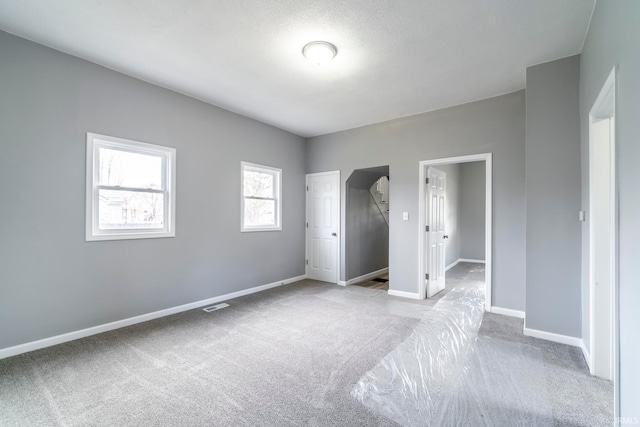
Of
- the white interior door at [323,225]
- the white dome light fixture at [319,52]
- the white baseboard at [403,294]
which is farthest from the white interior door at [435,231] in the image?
the white dome light fixture at [319,52]

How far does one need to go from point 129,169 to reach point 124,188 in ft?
0.81

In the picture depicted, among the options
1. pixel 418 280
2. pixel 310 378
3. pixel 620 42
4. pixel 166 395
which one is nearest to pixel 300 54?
pixel 620 42

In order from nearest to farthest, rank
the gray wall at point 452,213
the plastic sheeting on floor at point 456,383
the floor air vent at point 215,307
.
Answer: the plastic sheeting on floor at point 456,383 → the floor air vent at point 215,307 → the gray wall at point 452,213

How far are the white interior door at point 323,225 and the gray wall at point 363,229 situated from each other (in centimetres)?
25

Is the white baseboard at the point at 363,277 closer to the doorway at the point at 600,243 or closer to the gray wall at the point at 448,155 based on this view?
the gray wall at the point at 448,155

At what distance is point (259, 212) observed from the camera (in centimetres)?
478

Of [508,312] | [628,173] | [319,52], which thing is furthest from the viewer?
[508,312]

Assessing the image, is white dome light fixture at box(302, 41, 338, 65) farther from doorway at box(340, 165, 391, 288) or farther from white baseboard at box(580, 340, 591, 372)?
white baseboard at box(580, 340, 591, 372)

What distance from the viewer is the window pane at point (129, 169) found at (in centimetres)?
306

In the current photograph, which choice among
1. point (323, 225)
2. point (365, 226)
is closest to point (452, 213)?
point (365, 226)

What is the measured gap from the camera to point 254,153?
459 centimetres

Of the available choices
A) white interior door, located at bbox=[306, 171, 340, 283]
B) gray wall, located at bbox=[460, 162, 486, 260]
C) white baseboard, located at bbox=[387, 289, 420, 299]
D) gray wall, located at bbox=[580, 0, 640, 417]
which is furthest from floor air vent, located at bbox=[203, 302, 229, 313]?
gray wall, located at bbox=[460, 162, 486, 260]

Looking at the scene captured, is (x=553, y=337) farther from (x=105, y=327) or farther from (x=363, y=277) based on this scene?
(x=105, y=327)

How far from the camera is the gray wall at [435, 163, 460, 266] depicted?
6.68 m
